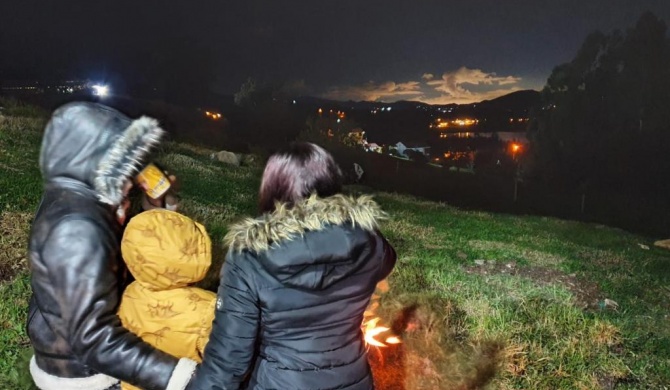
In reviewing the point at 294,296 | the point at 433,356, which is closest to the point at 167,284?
the point at 294,296

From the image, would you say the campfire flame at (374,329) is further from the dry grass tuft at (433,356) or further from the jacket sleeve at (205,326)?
the jacket sleeve at (205,326)

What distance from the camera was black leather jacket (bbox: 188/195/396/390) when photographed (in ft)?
7.18

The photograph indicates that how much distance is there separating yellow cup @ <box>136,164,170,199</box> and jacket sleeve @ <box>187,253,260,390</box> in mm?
793

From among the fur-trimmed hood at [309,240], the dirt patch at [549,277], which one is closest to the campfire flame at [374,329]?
the fur-trimmed hood at [309,240]

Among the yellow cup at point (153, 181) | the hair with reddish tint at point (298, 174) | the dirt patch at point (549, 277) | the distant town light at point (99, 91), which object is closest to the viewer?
the hair with reddish tint at point (298, 174)

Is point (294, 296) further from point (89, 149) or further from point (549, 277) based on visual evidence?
point (549, 277)

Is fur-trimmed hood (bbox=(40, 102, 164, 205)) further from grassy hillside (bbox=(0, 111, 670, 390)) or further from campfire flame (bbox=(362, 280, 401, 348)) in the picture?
campfire flame (bbox=(362, 280, 401, 348))

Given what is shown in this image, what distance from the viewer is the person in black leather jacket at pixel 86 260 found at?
217 centimetres

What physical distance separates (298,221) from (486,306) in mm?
5840

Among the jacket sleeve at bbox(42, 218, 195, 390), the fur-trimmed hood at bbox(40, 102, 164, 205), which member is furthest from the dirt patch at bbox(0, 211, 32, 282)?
the jacket sleeve at bbox(42, 218, 195, 390)

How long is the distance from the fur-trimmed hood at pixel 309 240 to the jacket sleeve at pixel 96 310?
1.76 ft

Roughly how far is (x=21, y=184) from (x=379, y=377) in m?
6.79

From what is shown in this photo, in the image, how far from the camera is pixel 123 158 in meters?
2.45

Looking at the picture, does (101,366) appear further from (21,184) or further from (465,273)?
(465,273)
